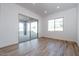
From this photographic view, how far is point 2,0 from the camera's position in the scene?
56.7 inches

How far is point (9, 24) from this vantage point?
4277 millimetres

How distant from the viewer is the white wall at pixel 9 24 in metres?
3.85

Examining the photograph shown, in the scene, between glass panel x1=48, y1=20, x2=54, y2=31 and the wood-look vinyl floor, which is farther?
glass panel x1=48, y1=20, x2=54, y2=31

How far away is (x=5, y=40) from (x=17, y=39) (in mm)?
925

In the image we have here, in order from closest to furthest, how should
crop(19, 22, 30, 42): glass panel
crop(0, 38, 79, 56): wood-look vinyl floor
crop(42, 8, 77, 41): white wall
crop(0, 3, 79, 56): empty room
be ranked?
crop(0, 38, 79, 56): wood-look vinyl floor < crop(0, 3, 79, 56): empty room < crop(42, 8, 77, 41): white wall < crop(19, 22, 30, 42): glass panel

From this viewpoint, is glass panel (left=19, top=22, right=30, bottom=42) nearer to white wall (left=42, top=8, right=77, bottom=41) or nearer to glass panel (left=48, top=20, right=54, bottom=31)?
glass panel (left=48, top=20, right=54, bottom=31)

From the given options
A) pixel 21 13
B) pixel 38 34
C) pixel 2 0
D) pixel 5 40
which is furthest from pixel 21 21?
pixel 2 0

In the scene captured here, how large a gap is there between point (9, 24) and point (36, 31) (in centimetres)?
373

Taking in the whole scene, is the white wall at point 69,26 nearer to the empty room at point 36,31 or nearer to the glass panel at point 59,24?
the empty room at point 36,31

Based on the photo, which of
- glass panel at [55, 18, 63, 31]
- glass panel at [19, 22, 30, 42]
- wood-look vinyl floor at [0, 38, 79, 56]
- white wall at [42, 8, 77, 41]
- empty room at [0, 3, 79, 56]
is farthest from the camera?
→ glass panel at [55, 18, 63, 31]

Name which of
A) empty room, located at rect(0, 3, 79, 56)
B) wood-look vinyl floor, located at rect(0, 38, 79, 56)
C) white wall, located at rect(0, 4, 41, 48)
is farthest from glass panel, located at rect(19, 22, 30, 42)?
wood-look vinyl floor, located at rect(0, 38, 79, 56)

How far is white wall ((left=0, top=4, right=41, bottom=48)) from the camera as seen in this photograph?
12.6 ft

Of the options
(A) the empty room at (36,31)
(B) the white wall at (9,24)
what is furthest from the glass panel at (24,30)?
(B) the white wall at (9,24)

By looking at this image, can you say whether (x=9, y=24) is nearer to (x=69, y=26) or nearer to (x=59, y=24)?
(x=59, y=24)
